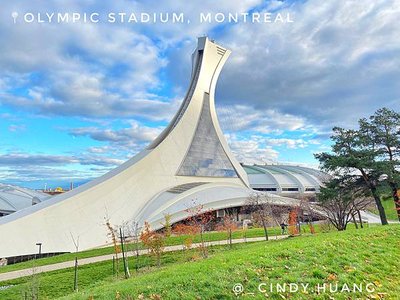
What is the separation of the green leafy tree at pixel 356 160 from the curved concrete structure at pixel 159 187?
11.9 meters

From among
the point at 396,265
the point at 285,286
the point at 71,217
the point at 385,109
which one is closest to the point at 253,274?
the point at 285,286

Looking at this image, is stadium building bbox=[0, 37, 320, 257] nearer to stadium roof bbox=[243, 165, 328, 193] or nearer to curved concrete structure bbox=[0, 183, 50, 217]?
curved concrete structure bbox=[0, 183, 50, 217]

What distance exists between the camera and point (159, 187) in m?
27.3

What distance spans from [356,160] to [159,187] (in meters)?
16.6

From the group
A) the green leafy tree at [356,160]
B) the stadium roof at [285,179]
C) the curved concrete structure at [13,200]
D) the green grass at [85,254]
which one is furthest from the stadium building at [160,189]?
the stadium roof at [285,179]

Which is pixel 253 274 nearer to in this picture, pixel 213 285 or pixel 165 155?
pixel 213 285

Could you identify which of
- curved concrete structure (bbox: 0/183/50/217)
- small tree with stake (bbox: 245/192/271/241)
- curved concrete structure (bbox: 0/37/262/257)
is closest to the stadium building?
curved concrete structure (bbox: 0/37/262/257)

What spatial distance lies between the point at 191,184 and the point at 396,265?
23.3 metres

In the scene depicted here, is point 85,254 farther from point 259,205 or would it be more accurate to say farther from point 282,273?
point 259,205

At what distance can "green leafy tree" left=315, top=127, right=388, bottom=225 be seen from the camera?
1553 centimetres

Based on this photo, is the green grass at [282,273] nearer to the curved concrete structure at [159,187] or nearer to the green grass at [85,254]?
the green grass at [85,254]

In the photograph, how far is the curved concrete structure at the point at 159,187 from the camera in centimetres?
1909

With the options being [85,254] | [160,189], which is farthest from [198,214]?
[85,254]

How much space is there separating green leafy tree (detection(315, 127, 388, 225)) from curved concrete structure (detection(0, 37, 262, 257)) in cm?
1189
